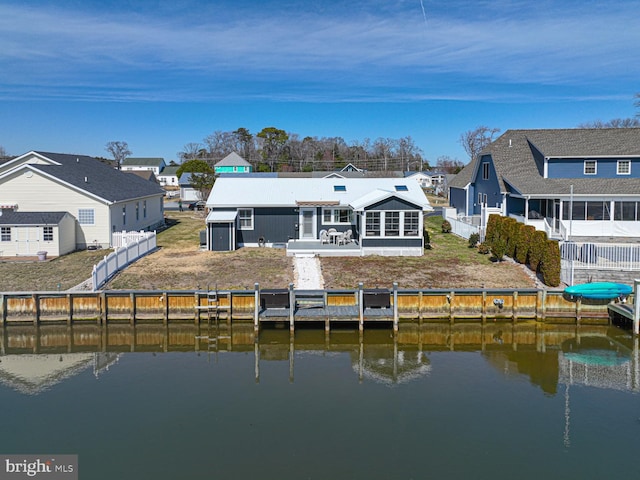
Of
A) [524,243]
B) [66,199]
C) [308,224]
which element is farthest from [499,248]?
[66,199]

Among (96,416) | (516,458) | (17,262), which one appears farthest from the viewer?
(17,262)

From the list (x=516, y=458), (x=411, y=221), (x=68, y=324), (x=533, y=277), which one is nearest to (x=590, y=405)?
(x=516, y=458)

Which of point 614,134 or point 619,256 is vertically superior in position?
point 614,134

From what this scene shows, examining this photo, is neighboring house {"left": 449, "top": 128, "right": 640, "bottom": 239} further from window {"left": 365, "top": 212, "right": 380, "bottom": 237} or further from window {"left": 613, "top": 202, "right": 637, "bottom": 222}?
window {"left": 365, "top": 212, "right": 380, "bottom": 237}

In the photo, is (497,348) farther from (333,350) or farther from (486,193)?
(486,193)

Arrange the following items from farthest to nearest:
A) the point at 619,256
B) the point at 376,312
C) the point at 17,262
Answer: the point at 17,262 < the point at 619,256 < the point at 376,312

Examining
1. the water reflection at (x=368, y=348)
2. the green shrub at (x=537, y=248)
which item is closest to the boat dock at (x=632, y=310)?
the water reflection at (x=368, y=348)
